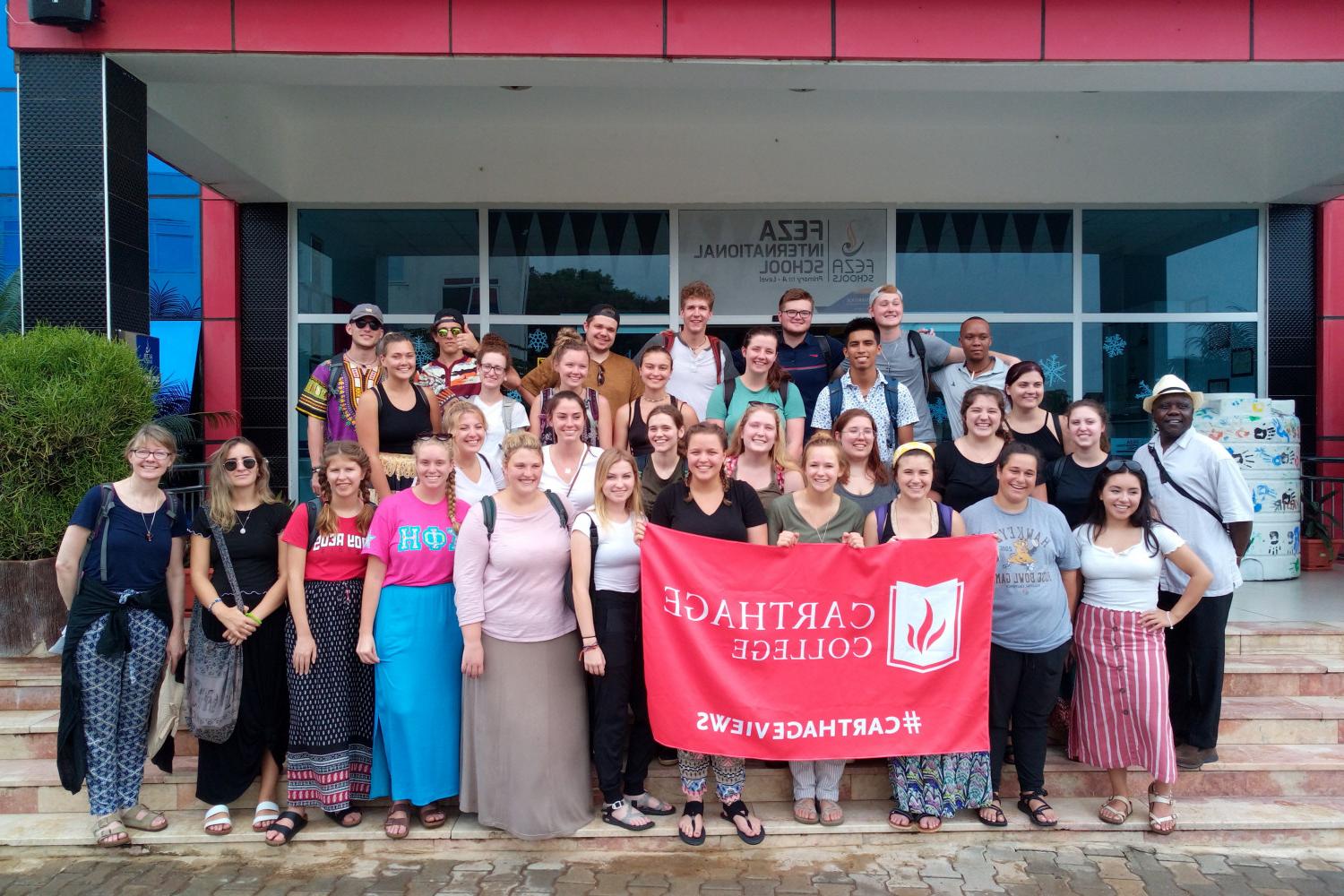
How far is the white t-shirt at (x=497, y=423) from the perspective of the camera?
4812mm

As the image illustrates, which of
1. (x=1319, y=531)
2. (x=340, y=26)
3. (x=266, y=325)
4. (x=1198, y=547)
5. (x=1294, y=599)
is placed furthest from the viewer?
(x=266, y=325)

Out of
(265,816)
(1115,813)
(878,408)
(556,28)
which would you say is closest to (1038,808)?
(1115,813)

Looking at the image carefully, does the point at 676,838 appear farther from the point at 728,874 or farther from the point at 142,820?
the point at 142,820

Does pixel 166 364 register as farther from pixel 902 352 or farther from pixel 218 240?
pixel 902 352

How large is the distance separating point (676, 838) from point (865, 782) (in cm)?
101

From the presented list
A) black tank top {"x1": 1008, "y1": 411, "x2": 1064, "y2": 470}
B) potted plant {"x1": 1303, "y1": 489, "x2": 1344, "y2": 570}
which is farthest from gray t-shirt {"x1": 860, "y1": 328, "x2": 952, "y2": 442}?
potted plant {"x1": 1303, "y1": 489, "x2": 1344, "y2": 570}

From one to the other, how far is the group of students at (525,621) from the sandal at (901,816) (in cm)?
1

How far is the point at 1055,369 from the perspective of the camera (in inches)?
362

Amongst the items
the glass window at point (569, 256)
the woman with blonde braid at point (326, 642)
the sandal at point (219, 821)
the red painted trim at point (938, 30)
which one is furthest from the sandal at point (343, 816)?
the glass window at point (569, 256)

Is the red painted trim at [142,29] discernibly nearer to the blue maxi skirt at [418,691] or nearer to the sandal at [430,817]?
the blue maxi skirt at [418,691]

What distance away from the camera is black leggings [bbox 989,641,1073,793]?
160 inches

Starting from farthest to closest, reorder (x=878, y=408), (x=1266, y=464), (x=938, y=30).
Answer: (x=1266, y=464) → (x=938, y=30) → (x=878, y=408)

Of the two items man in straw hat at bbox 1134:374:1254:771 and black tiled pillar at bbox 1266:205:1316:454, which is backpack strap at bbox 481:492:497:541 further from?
black tiled pillar at bbox 1266:205:1316:454

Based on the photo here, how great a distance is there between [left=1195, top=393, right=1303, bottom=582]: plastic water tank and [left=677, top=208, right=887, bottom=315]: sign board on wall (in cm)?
333
